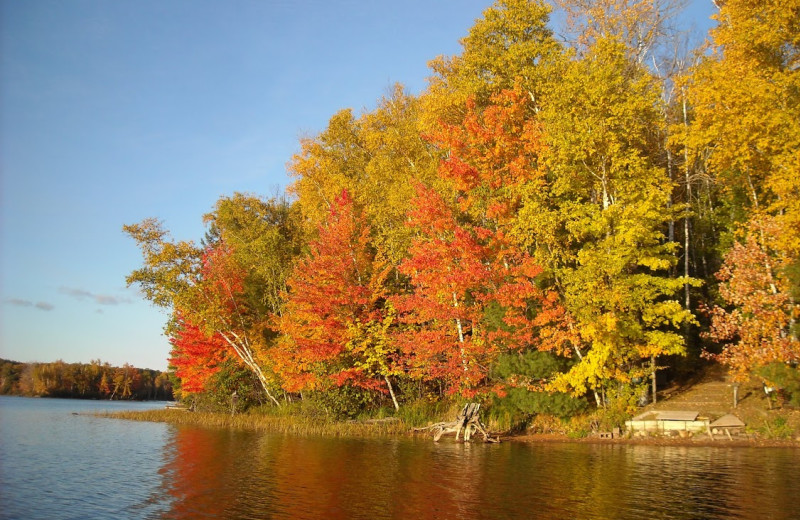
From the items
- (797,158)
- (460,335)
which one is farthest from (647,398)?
(797,158)

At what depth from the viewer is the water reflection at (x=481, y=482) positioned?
37.1ft

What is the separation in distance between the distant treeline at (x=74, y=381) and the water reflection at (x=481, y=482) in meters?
96.1

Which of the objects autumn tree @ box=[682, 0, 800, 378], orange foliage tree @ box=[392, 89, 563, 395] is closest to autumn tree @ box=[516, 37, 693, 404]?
orange foliage tree @ box=[392, 89, 563, 395]

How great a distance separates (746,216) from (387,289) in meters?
17.6

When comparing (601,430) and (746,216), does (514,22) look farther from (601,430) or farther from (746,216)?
(601,430)

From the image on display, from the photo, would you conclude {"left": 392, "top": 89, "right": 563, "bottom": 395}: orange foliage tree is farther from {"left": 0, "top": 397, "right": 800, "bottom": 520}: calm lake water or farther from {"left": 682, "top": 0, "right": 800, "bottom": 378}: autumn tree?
{"left": 682, "top": 0, "right": 800, "bottom": 378}: autumn tree

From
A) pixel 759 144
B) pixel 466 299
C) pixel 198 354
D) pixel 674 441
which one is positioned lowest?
pixel 674 441

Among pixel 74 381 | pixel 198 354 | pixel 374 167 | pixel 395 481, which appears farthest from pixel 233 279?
pixel 74 381

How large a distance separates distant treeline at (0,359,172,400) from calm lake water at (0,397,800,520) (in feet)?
307

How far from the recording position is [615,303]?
22250mm

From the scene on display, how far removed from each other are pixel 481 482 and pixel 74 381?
113m

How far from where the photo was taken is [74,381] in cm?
10569

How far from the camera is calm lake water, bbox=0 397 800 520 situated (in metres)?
11.4

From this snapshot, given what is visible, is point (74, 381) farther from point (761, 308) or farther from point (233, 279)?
point (761, 308)
